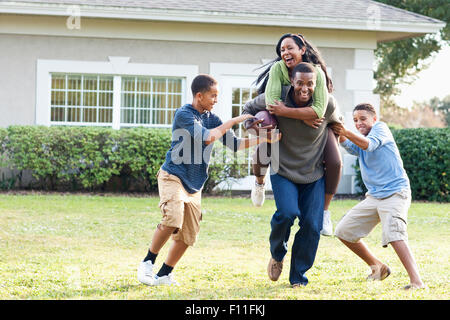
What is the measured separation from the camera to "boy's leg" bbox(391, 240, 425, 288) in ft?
15.4

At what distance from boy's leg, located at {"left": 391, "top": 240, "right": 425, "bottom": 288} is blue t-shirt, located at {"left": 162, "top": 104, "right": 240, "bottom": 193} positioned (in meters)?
1.48

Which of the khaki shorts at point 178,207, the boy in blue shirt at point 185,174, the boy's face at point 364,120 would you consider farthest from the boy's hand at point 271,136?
the boy's face at point 364,120

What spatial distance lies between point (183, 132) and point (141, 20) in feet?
25.7

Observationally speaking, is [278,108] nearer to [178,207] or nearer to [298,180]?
[298,180]

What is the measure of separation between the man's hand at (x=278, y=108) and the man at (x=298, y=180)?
0.07 metres

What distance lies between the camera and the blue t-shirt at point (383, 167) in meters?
5.00

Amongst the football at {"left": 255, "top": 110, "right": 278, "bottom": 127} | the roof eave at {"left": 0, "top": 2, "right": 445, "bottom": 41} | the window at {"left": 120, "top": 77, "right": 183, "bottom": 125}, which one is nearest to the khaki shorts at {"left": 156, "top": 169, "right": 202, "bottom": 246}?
the football at {"left": 255, "top": 110, "right": 278, "bottom": 127}

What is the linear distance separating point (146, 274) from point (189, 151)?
39.5 inches

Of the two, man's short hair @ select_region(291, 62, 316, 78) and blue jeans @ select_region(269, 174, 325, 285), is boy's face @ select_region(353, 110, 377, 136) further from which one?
man's short hair @ select_region(291, 62, 316, 78)

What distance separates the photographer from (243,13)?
11.9 m

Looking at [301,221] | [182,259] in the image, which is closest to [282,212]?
[301,221]

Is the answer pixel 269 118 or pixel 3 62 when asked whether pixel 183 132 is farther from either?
pixel 3 62

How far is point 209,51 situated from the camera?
12.4 m
